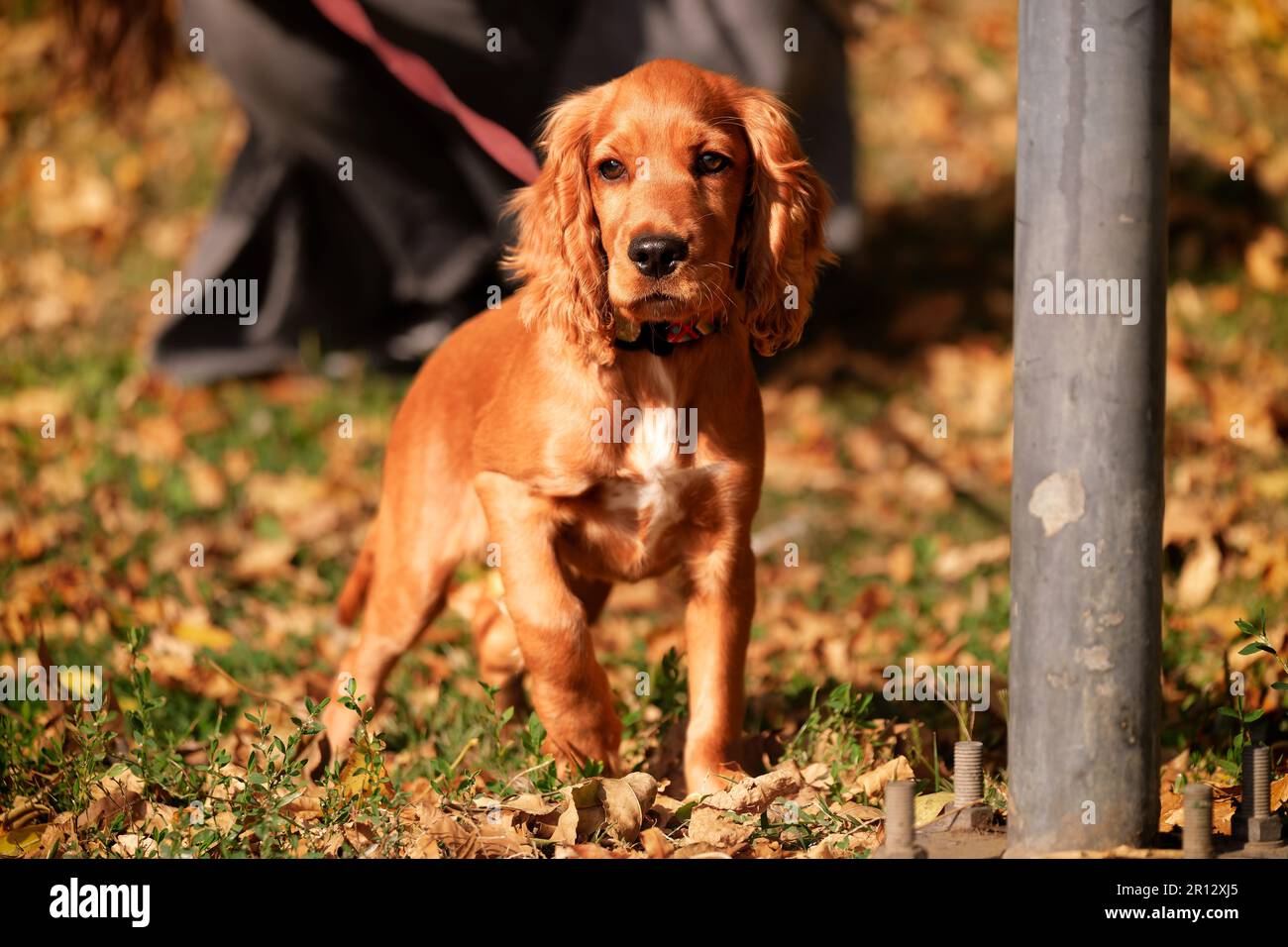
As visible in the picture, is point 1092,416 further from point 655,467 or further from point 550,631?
point 550,631

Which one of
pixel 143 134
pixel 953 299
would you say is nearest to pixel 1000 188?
pixel 953 299

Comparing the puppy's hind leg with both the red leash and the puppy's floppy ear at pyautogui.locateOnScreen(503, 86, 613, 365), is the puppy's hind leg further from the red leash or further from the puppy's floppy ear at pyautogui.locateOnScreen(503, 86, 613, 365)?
the red leash

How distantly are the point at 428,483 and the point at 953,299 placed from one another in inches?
172

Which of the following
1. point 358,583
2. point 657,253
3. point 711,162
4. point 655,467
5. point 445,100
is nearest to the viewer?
point 657,253

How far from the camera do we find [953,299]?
7.46 meters

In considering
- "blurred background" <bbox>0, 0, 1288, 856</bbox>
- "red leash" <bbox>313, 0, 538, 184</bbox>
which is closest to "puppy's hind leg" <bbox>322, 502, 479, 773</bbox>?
"blurred background" <bbox>0, 0, 1288, 856</bbox>

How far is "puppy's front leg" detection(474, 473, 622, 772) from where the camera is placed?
3160mm

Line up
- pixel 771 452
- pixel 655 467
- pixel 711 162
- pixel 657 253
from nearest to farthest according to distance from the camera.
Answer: pixel 657 253 → pixel 711 162 → pixel 655 467 → pixel 771 452

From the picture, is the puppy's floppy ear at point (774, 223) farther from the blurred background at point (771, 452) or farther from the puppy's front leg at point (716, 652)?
the blurred background at point (771, 452)

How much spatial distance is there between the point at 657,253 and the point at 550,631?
85 cm

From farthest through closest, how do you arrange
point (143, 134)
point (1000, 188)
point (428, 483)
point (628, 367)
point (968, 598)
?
point (143, 134) → point (1000, 188) → point (968, 598) → point (428, 483) → point (628, 367)

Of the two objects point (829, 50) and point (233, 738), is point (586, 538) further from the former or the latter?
point (829, 50)

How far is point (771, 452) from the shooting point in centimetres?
644

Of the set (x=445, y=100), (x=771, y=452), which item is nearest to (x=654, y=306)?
(x=445, y=100)
